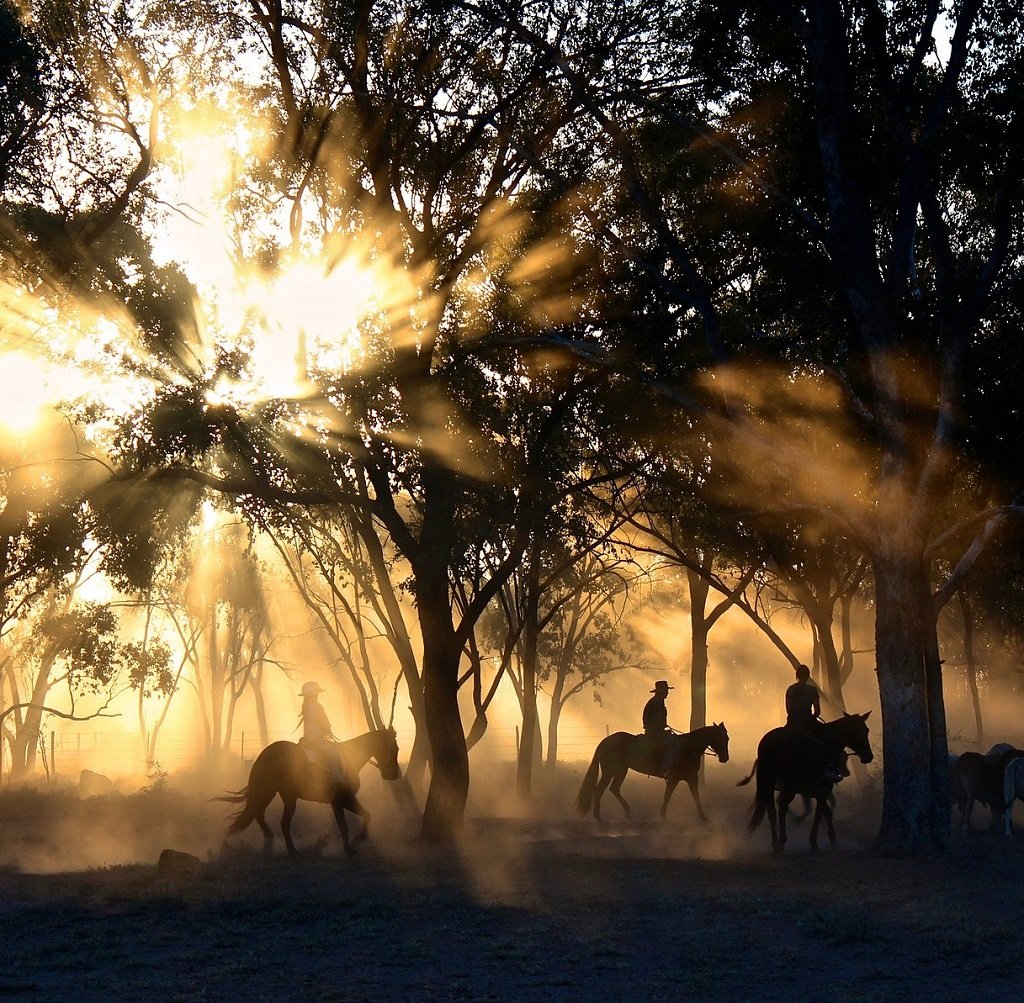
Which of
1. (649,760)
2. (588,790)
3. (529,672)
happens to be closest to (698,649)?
(529,672)

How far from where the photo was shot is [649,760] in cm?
2477

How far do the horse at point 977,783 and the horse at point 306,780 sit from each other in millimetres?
10824

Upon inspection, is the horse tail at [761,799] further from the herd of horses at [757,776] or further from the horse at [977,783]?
the horse at [977,783]

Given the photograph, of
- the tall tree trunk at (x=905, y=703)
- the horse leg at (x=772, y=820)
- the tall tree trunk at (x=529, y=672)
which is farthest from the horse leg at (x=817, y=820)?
the tall tree trunk at (x=529, y=672)

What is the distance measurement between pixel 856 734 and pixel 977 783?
623 cm

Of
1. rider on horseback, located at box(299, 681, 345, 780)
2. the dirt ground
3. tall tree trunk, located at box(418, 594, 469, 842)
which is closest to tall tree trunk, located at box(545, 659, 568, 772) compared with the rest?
tall tree trunk, located at box(418, 594, 469, 842)

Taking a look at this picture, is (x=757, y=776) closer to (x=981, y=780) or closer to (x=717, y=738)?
(x=717, y=738)

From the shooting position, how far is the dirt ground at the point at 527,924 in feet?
29.8

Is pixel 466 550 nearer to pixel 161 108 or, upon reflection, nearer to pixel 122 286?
pixel 122 286

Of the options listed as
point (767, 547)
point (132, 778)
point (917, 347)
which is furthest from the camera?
point (132, 778)

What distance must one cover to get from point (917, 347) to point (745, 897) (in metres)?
9.55

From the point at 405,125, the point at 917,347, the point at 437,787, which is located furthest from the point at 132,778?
the point at 917,347

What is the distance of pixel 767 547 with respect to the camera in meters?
28.9

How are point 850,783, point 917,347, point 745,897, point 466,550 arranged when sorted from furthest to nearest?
point 850,783, point 466,550, point 917,347, point 745,897
